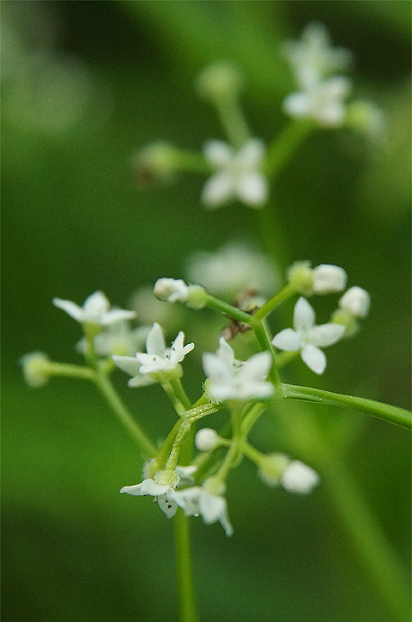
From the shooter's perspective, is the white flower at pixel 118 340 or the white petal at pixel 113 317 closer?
the white petal at pixel 113 317

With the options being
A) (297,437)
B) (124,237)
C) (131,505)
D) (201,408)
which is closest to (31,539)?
(131,505)

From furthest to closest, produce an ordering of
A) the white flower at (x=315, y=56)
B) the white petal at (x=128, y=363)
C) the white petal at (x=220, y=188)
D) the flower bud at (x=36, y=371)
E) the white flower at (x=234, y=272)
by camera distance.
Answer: the white flower at (x=315, y=56) < the white flower at (x=234, y=272) < the white petal at (x=220, y=188) < the flower bud at (x=36, y=371) < the white petal at (x=128, y=363)

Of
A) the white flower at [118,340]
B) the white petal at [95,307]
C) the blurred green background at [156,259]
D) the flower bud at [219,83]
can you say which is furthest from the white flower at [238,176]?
the white petal at [95,307]

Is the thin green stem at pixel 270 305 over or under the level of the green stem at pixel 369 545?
under

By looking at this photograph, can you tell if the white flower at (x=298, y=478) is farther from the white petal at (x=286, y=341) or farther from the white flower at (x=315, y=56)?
the white flower at (x=315, y=56)

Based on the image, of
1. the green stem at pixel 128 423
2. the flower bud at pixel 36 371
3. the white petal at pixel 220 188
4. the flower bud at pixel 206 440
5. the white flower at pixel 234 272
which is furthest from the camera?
the white flower at pixel 234 272

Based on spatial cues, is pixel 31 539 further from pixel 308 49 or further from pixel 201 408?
pixel 308 49

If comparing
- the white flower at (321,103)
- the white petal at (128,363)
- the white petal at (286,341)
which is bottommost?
the white petal at (128,363)
